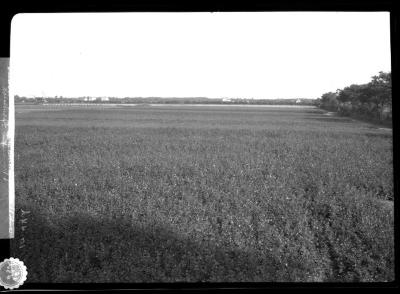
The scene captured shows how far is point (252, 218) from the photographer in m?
5.79

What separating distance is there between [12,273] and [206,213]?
319cm

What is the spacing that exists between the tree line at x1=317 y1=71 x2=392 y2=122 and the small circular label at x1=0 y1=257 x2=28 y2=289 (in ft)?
30.5

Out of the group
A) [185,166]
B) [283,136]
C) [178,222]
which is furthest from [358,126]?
[178,222]

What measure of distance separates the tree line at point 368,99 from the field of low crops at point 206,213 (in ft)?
5.53

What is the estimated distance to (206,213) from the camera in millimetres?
5961

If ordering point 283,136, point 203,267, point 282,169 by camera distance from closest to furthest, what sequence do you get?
point 203,267
point 282,169
point 283,136

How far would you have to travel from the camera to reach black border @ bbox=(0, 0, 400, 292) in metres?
3.46

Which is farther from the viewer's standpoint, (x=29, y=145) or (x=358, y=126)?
(x=358, y=126)
